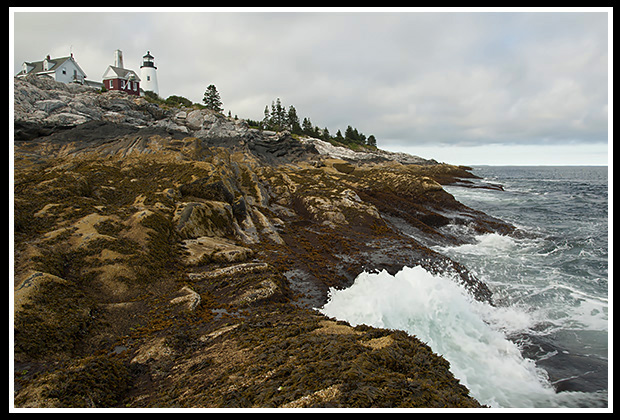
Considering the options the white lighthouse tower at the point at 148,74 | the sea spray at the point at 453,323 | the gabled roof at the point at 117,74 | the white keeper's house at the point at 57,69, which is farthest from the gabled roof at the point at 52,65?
the sea spray at the point at 453,323

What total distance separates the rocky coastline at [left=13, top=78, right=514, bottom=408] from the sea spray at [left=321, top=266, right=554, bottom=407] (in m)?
1.57

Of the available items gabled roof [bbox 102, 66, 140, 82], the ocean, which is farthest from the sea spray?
gabled roof [bbox 102, 66, 140, 82]

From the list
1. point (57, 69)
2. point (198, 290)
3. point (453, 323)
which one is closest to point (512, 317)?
point (453, 323)

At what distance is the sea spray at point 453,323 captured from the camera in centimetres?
1077

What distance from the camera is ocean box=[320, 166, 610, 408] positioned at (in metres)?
11.0

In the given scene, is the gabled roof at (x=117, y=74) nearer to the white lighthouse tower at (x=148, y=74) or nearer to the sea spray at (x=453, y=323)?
the white lighthouse tower at (x=148, y=74)

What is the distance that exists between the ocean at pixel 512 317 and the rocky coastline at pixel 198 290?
1.94 meters

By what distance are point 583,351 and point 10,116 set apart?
2359cm

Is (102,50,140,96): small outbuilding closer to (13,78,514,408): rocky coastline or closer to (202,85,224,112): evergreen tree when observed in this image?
(202,85,224,112): evergreen tree

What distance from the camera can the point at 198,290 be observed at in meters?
13.2

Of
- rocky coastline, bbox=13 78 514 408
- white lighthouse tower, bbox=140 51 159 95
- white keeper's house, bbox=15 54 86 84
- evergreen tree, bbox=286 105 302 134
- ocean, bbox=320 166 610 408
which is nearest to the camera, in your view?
rocky coastline, bbox=13 78 514 408

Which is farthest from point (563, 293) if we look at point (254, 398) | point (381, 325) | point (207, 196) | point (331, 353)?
point (207, 196)

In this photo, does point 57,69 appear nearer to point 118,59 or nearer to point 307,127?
point 118,59

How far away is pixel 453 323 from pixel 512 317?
5253mm
